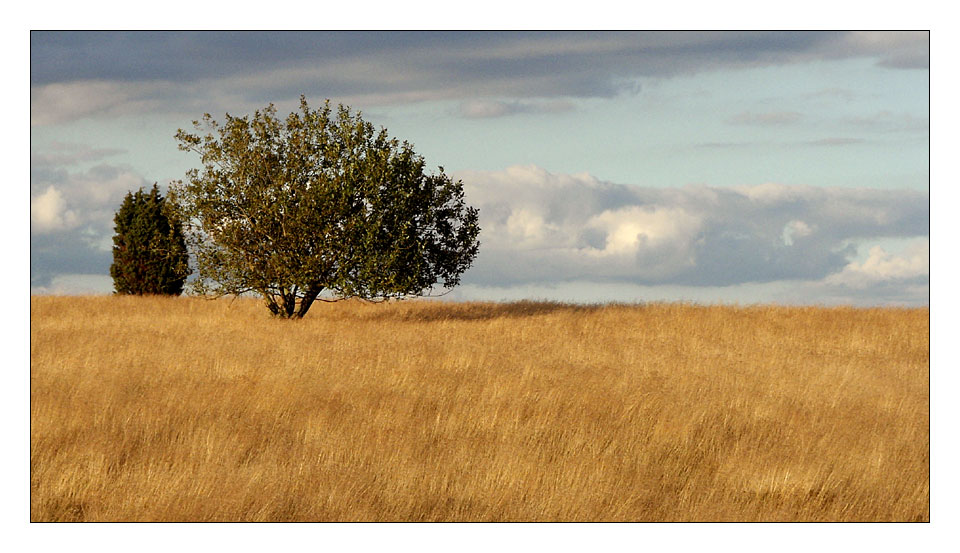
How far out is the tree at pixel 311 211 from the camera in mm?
25250

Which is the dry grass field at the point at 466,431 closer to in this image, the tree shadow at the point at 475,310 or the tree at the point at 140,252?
the tree shadow at the point at 475,310

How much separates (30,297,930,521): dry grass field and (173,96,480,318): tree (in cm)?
505

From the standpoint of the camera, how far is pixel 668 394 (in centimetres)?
1362

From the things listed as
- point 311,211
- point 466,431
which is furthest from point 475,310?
point 466,431

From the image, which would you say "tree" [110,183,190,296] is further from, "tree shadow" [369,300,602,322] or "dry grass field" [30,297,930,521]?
"dry grass field" [30,297,930,521]

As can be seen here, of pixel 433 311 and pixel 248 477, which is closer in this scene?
pixel 248 477

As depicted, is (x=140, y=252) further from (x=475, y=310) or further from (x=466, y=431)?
(x=466, y=431)

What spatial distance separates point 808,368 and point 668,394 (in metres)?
5.46

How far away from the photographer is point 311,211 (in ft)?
81.7

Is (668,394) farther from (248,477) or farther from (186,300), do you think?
(186,300)

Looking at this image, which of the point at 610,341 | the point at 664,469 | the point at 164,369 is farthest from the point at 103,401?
the point at 610,341

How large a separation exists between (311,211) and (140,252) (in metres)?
13.9

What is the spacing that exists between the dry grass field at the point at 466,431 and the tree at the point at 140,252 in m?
13.8

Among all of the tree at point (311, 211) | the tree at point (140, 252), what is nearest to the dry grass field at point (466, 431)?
the tree at point (311, 211)
